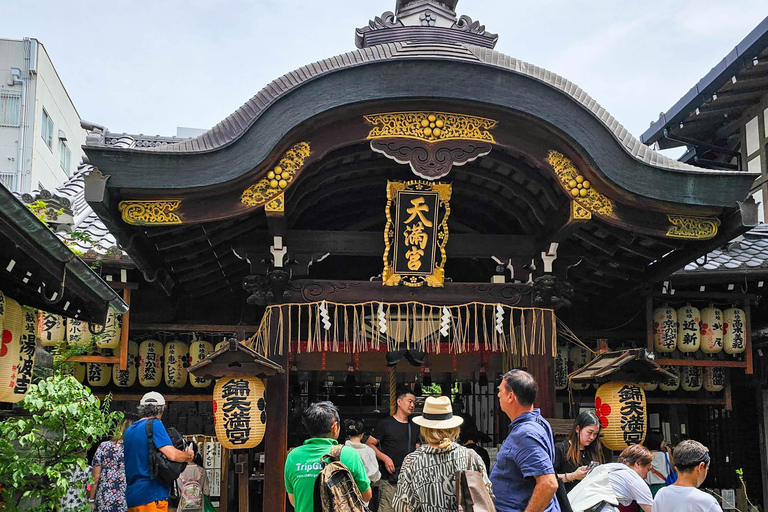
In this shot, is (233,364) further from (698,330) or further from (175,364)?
(698,330)

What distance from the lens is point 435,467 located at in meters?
5.02

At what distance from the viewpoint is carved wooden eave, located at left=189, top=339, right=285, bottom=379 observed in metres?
8.50

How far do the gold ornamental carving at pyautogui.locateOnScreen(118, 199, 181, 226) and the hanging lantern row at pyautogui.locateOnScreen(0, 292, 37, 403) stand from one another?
189 centimetres

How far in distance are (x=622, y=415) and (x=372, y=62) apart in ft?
16.4

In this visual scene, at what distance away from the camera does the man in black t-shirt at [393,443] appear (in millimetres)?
8383

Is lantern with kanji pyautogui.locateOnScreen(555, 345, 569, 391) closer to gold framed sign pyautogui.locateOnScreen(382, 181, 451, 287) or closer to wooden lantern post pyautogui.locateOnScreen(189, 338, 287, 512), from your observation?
gold framed sign pyautogui.locateOnScreen(382, 181, 451, 287)

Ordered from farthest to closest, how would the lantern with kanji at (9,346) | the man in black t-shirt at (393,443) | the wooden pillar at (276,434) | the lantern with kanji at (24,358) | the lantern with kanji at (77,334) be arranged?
1. the lantern with kanji at (77,334)
2. the wooden pillar at (276,434)
3. the man in black t-shirt at (393,443)
4. the lantern with kanji at (24,358)
5. the lantern with kanji at (9,346)

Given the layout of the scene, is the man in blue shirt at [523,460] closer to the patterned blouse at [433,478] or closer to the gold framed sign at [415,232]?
the patterned blouse at [433,478]

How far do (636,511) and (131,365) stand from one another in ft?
24.1

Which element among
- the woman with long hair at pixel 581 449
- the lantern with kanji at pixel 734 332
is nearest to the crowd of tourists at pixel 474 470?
the woman with long hair at pixel 581 449

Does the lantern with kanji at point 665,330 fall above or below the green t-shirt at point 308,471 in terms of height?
above

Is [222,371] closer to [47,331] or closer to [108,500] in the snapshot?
[108,500]

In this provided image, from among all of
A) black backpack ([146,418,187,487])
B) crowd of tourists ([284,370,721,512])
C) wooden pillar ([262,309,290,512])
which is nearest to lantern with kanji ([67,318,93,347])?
wooden pillar ([262,309,290,512])

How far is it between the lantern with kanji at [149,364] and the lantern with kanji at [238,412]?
263 centimetres
